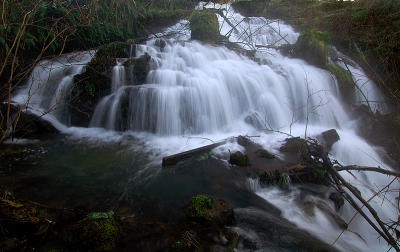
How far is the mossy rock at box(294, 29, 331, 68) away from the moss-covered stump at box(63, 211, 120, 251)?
861cm

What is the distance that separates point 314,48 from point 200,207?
7.97 meters

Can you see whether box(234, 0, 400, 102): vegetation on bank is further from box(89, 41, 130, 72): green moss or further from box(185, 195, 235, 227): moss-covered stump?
box(89, 41, 130, 72): green moss

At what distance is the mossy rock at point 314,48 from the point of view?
8711 mm

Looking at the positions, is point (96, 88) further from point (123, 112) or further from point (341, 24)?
point (341, 24)

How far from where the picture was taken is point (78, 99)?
6.93m

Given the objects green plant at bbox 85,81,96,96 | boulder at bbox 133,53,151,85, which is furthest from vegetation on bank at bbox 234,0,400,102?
green plant at bbox 85,81,96,96

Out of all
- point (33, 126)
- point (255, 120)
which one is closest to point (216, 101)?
point (255, 120)

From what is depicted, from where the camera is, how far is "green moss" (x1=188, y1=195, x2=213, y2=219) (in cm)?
Answer: 312

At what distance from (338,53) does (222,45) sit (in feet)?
15.2

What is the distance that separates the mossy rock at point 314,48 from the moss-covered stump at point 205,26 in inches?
130

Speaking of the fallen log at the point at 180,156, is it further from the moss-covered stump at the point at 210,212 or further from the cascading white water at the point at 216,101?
the moss-covered stump at the point at 210,212

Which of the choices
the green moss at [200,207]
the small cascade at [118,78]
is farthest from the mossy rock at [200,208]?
the small cascade at [118,78]

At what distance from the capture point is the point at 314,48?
8844mm

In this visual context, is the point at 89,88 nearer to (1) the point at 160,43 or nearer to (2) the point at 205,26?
(1) the point at 160,43
